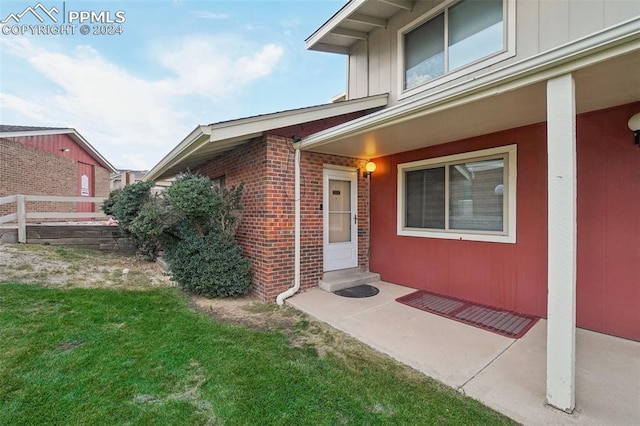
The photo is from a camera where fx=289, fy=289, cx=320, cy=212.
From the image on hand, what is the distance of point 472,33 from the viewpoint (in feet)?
14.1

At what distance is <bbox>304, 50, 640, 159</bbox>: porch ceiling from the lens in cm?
240

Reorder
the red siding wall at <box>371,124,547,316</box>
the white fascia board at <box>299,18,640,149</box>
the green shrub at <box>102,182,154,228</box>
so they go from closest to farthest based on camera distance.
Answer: the white fascia board at <box>299,18,640,149</box>
the red siding wall at <box>371,124,547,316</box>
the green shrub at <box>102,182,154,228</box>

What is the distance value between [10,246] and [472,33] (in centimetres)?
1036

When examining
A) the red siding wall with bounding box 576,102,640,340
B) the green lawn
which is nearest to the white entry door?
the green lawn

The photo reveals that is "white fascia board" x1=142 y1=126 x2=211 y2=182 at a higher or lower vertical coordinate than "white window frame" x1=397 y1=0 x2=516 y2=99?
lower

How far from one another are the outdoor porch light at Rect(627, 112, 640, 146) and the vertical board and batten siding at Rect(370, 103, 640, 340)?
0.24 feet

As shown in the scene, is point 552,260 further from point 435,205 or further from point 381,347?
point 435,205

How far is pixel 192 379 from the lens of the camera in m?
2.49

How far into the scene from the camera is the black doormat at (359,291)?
4863 mm

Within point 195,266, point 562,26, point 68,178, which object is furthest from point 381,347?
point 68,178

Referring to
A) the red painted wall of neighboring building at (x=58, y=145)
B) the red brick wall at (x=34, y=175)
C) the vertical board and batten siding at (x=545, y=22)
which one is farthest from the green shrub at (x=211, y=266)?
the red painted wall of neighboring building at (x=58, y=145)

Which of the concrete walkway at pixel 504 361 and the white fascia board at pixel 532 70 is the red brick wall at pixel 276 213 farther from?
the white fascia board at pixel 532 70

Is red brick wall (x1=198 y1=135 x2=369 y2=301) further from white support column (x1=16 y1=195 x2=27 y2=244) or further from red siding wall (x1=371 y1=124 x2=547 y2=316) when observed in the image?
white support column (x1=16 y1=195 x2=27 y2=244)
